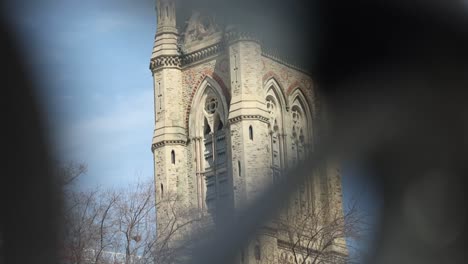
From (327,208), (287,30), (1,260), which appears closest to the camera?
(1,260)

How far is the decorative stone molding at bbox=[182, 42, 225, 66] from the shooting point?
1091 inches

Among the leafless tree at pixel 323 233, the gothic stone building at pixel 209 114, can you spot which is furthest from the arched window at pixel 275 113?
the leafless tree at pixel 323 233

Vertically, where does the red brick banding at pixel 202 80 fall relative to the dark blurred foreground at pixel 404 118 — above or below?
above

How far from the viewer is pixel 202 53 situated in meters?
28.1

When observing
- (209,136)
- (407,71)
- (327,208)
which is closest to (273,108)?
(209,136)

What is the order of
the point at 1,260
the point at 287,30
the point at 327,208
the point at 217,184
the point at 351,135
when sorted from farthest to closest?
the point at 217,184 → the point at 327,208 → the point at 351,135 → the point at 287,30 → the point at 1,260

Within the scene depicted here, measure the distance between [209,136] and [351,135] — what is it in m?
24.7

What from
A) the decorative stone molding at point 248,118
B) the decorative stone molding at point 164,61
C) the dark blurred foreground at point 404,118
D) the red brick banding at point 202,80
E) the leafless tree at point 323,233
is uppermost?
the decorative stone molding at point 164,61

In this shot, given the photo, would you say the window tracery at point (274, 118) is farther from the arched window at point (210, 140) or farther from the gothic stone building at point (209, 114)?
the arched window at point (210, 140)

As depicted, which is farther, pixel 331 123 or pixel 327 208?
pixel 327 208

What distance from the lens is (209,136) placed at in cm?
2761

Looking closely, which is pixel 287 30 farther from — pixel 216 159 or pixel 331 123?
pixel 216 159

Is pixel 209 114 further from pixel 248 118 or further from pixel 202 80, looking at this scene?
pixel 248 118

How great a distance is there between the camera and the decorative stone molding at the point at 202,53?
2770 cm
